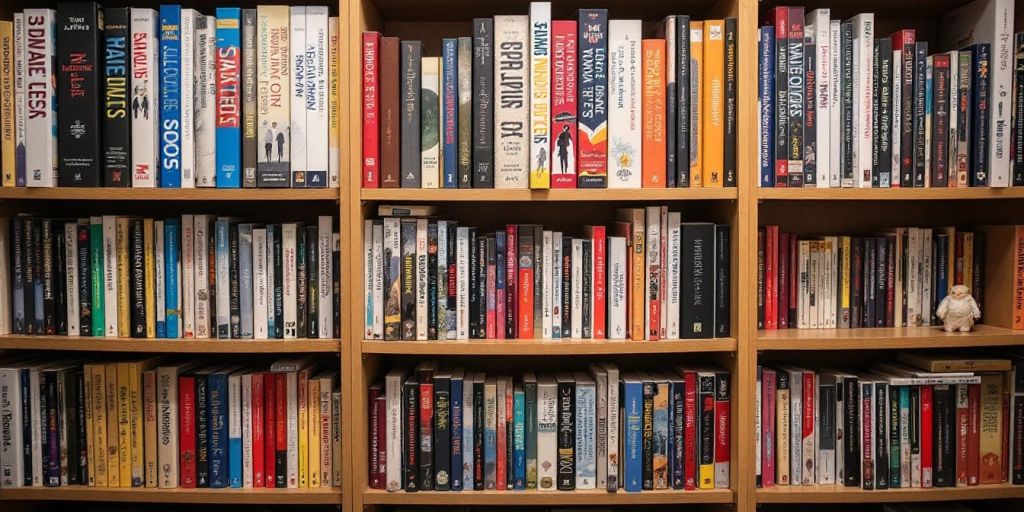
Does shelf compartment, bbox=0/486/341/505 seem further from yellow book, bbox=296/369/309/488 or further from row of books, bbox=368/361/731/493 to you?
row of books, bbox=368/361/731/493

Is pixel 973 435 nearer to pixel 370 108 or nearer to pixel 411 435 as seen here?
pixel 411 435

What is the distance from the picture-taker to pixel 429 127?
153 cm

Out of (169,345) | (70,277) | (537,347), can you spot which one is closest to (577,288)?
(537,347)

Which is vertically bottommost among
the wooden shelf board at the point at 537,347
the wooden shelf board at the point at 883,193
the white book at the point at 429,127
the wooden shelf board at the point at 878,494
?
the wooden shelf board at the point at 878,494

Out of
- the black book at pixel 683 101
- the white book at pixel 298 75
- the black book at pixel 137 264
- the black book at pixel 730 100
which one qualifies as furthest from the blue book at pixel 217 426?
the black book at pixel 730 100

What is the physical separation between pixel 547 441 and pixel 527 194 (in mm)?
572

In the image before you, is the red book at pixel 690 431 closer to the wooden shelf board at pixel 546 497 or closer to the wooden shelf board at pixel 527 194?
the wooden shelf board at pixel 546 497

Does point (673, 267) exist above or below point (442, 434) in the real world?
above

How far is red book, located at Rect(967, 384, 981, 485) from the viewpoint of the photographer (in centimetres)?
161

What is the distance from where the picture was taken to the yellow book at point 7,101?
Answer: 153 centimetres

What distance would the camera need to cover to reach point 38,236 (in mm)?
1594

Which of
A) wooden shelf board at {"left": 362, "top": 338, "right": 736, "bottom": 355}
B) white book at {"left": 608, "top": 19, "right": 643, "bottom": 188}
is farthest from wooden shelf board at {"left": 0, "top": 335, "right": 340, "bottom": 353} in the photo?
white book at {"left": 608, "top": 19, "right": 643, "bottom": 188}

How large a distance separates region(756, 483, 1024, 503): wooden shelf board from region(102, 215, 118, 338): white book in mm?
1548

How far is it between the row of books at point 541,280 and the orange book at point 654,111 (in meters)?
0.09
